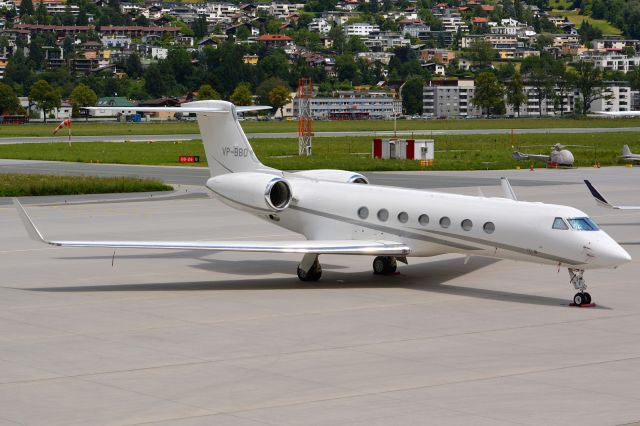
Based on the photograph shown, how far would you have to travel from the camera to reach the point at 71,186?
2109 inches

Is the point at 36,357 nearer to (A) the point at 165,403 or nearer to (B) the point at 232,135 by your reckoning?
(A) the point at 165,403

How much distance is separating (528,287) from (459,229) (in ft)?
7.83

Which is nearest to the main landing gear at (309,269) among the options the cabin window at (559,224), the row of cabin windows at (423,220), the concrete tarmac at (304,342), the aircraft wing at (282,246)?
the concrete tarmac at (304,342)

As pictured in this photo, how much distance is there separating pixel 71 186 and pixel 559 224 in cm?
3203

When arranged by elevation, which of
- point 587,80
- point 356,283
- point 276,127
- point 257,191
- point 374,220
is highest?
point 257,191

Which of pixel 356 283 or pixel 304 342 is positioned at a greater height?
pixel 304 342

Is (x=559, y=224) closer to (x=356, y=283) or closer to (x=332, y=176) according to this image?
(x=356, y=283)

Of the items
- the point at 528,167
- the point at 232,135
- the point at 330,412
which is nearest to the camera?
the point at 330,412

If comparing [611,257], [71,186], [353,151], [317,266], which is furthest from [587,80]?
[611,257]

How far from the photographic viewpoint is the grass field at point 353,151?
71.7 meters

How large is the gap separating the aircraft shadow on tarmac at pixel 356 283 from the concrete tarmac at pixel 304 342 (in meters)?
0.07

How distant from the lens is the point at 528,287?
28.3 meters

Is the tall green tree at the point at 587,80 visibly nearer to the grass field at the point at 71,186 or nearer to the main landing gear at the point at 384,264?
the grass field at the point at 71,186

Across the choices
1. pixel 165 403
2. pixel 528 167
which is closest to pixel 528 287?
pixel 165 403
